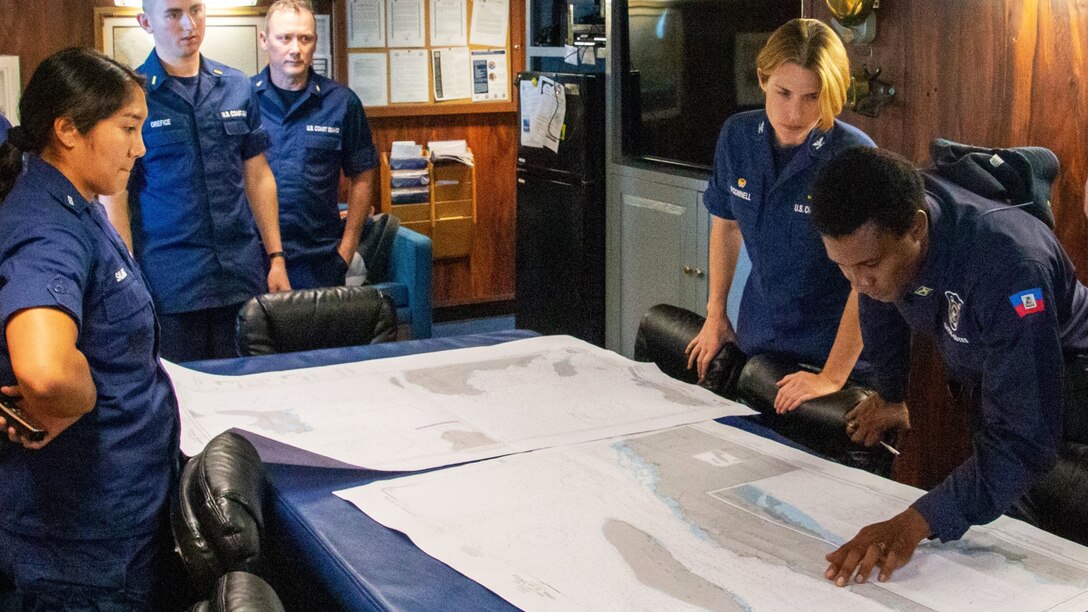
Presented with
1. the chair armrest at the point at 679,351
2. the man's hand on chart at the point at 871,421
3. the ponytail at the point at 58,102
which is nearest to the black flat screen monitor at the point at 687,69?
the chair armrest at the point at 679,351

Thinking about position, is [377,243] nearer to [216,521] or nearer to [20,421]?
[20,421]

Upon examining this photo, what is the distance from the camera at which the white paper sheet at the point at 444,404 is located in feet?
6.72

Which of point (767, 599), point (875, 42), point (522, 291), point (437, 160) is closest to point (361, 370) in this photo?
point (767, 599)

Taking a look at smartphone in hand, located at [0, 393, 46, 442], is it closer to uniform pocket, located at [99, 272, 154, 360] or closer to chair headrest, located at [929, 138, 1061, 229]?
uniform pocket, located at [99, 272, 154, 360]

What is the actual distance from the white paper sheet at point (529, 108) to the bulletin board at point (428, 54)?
2.67ft

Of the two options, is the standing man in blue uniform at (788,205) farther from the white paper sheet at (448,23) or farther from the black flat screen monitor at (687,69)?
the white paper sheet at (448,23)

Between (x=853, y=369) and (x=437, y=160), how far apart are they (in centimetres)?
400

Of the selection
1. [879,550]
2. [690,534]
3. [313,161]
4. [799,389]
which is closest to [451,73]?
[313,161]

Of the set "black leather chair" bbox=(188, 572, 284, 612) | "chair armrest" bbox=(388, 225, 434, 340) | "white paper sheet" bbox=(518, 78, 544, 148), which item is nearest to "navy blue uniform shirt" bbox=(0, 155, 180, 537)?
"black leather chair" bbox=(188, 572, 284, 612)

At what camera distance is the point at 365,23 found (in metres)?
6.06

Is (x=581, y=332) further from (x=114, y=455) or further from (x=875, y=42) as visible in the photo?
(x=114, y=455)

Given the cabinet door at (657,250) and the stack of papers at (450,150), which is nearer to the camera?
the cabinet door at (657,250)

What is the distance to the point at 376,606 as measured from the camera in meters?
1.46

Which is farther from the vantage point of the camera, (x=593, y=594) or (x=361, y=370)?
(x=361, y=370)
